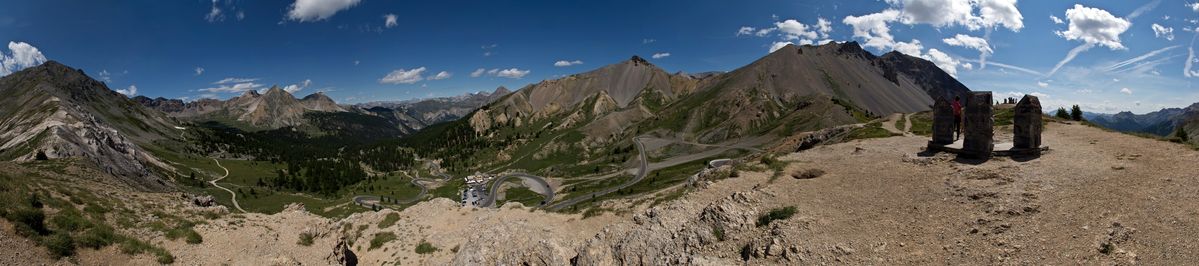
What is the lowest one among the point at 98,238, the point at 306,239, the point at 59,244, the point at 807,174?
the point at 306,239

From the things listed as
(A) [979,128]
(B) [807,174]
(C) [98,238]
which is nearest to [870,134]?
(A) [979,128]

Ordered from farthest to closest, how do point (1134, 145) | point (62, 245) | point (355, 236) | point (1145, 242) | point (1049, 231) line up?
1. point (355, 236)
2. point (1134, 145)
3. point (62, 245)
4. point (1049, 231)
5. point (1145, 242)

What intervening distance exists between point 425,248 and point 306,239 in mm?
7597

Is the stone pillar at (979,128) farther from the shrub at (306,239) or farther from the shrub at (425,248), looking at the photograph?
the shrub at (306,239)

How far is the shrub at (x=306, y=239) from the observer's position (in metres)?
30.9

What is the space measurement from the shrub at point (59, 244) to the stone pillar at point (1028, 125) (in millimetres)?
54192

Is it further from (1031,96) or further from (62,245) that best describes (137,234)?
(1031,96)

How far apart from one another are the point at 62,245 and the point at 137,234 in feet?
13.3

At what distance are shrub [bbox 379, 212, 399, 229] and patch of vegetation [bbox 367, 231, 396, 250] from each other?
1158 mm

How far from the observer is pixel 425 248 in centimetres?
3456

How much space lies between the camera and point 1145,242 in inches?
677

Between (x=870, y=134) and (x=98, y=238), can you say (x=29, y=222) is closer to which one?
(x=98, y=238)

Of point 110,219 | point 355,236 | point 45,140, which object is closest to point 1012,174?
point 355,236

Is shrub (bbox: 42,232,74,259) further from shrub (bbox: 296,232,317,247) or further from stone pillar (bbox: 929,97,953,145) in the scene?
stone pillar (bbox: 929,97,953,145)
